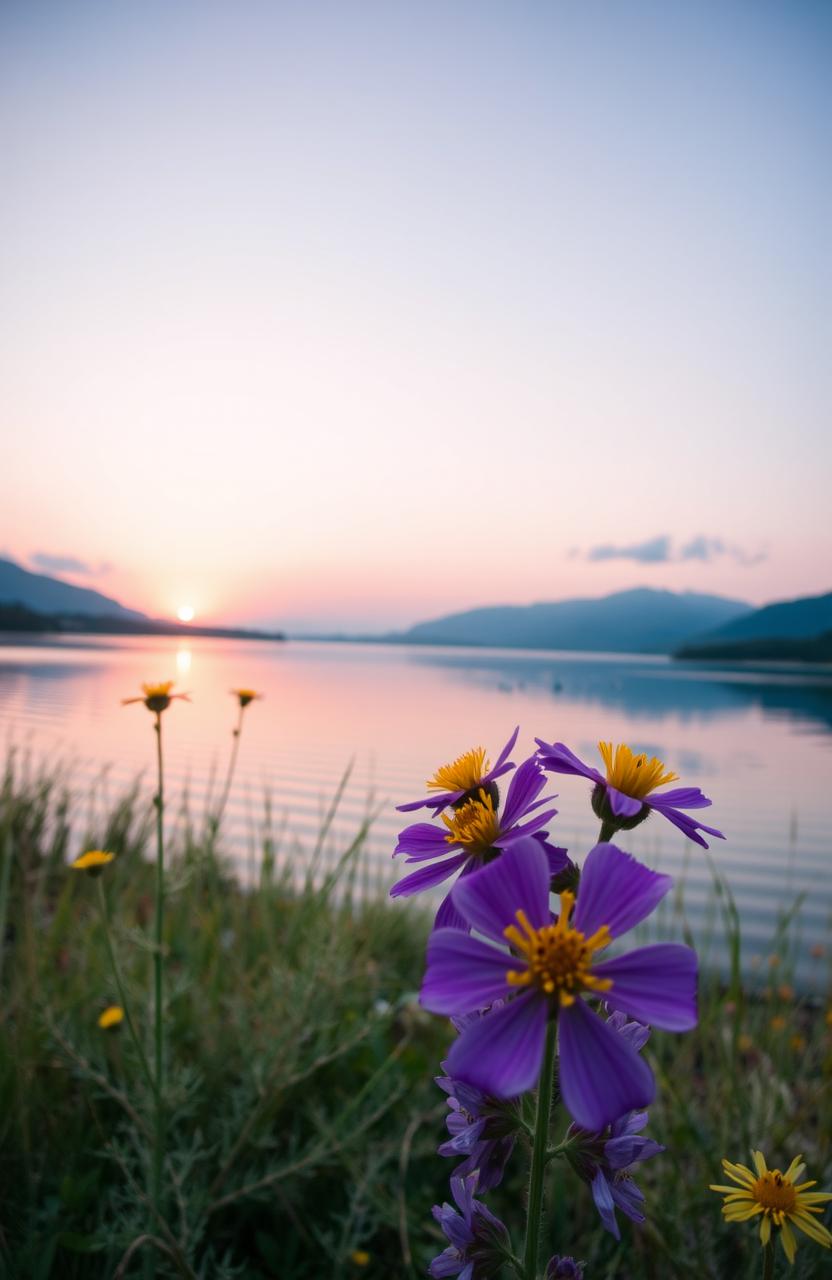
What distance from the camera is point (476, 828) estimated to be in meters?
0.92

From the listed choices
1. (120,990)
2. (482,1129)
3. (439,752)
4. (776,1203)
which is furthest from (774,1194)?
(439,752)

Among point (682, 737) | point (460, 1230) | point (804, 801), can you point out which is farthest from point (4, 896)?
point (682, 737)

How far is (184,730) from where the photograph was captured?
1991 centimetres

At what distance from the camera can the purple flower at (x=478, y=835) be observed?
90cm

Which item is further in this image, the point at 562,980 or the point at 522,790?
the point at 522,790

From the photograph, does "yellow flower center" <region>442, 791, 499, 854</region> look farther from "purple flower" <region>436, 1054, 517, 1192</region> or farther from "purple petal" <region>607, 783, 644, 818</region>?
"purple flower" <region>436, 1054, 517, 1192</region>

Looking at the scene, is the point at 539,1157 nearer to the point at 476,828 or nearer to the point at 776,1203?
the point at 476,828

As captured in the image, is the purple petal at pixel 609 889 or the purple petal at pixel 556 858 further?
the purple petal at pixel 556 858

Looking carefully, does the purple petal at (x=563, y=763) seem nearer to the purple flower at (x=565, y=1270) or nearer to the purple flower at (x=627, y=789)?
the purple flower at (x=627, y=789)

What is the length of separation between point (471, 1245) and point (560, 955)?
388 mm

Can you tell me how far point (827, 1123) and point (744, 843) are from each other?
8.28 metres

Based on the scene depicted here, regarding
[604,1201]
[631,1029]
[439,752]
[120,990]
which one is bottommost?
[439,752]

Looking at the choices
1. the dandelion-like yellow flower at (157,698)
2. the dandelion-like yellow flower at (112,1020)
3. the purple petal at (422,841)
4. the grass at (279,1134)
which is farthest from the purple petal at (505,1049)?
the dandelion-like yellow flower at (112,1020)

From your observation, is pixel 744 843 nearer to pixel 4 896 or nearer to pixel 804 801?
pixel 804 801
